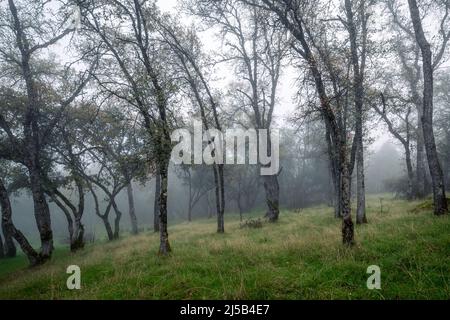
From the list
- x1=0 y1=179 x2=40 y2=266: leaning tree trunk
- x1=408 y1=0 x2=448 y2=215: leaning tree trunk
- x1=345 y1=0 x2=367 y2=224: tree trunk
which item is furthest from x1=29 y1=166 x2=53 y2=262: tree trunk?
x1=408 y1=0 x2=448 y2=215: leaning tree trunk

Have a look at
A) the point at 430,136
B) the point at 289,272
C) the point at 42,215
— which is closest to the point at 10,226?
the point at 42,215

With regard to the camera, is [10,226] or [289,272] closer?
[289,272]

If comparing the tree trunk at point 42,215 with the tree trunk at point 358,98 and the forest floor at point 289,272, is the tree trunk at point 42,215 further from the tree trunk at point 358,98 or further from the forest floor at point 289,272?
the tree trunk at point 358,98

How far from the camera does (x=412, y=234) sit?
933cm

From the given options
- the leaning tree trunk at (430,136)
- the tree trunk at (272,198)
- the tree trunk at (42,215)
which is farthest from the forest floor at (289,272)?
the tree trunk at (272,198)

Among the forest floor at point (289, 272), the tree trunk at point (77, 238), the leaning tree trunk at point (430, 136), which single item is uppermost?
the leaning tree trunk at point (430, 136)

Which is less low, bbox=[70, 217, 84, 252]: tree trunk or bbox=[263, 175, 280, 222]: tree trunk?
bbox=[263, 175, 280, 222]: tree trunk

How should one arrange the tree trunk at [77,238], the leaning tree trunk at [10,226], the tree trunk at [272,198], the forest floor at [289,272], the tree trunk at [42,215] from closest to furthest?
the forest floor at [289,272], the leaning tree trunk at [10,226], the tree trunk at [42,215], the tree trunk at [77,238], the tree trunk at [272,198]

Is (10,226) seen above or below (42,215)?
below

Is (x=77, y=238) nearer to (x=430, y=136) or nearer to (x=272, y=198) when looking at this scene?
(x=272, y=198)

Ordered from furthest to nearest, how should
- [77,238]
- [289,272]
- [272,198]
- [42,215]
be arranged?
1. [272,198]
2. [77,238]
3. [42,215]
4. [289,272]

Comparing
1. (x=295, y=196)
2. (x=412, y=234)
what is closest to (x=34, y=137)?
(x=412, y=234)

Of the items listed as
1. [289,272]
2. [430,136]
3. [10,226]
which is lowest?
[289,272]

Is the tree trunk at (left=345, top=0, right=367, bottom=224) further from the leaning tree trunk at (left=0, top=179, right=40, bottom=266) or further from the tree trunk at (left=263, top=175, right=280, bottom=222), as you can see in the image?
the leaning tree trunk at (left=0, top=179, right=40, bottom=266)
